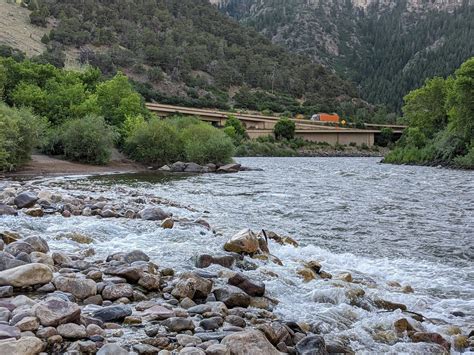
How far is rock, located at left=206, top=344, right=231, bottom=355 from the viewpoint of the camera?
582 centimetres

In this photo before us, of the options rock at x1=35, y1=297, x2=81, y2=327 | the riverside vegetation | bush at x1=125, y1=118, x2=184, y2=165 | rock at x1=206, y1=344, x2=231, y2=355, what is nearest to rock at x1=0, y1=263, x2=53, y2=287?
rock at x1=35, y1=297, x2=81, y2=327

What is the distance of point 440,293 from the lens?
981 centimetres

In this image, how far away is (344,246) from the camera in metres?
14.5

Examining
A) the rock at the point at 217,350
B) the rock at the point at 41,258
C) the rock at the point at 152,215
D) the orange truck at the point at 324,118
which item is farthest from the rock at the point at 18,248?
the orange truck at the point at 324,118

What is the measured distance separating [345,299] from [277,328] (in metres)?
2.49

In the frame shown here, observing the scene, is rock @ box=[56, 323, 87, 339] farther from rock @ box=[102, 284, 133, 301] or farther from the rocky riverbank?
rock @ box=[102, 284, 133, 301]

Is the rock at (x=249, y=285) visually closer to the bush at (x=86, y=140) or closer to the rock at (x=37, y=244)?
the rock at (x=37, y=244)

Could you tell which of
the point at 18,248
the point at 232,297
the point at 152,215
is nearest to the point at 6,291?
the point at 18,248

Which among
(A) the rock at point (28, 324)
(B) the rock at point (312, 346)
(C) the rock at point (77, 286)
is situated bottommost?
(B) the rock at point (312, 346)

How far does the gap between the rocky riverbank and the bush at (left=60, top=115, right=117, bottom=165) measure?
3751 centimetres

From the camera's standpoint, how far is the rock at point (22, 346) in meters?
5.27

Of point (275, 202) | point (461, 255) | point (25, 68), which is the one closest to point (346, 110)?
point (25, 68)

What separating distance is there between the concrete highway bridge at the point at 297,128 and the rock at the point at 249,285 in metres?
106

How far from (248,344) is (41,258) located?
5062 mm
